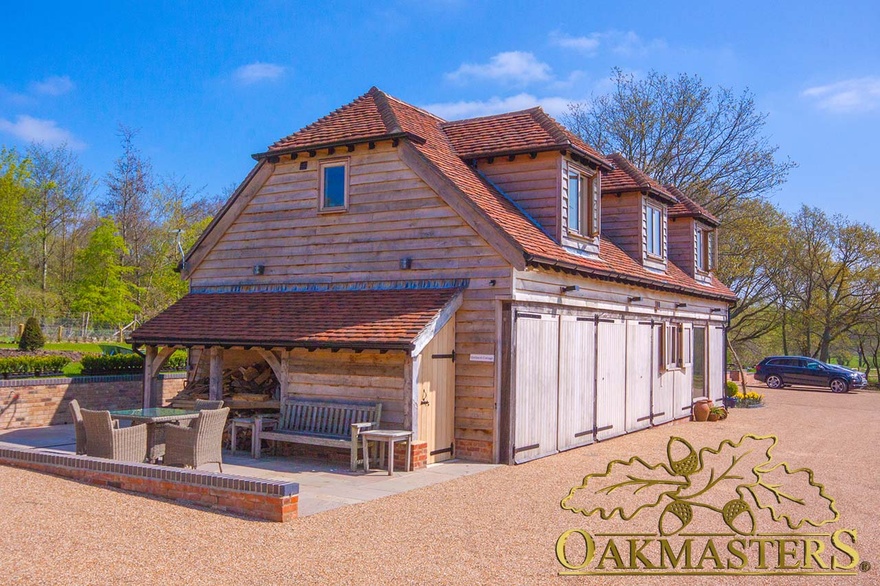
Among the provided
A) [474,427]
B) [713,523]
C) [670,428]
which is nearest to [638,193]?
[670,428]

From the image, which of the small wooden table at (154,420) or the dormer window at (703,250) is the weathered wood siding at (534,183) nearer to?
the small wooden table at (154,420)

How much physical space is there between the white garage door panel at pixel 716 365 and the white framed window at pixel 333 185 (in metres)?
13.2

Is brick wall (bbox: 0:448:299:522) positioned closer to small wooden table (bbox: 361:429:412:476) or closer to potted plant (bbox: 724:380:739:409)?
small wooden table (bbox: 361:429:412:476)

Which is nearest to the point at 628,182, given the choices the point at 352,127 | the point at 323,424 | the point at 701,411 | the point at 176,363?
the point at 701,411

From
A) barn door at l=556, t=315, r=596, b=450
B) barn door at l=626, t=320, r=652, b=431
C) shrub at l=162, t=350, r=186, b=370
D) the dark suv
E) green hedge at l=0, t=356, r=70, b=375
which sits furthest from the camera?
the dark suv

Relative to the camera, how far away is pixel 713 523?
352 inches

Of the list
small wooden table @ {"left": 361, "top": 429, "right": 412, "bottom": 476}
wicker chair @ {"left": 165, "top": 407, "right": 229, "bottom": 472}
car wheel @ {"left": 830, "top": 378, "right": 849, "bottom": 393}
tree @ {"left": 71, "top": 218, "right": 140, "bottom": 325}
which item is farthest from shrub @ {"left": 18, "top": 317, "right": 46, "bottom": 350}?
car wheel @ {"left": 830, "top": 378, "right": 849, "bottom": 393}

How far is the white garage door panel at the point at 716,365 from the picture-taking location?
2342 cm

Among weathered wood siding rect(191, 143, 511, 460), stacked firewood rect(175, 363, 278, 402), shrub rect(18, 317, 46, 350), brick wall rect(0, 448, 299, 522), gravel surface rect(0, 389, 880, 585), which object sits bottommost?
gravel surface rect(0, 389, 880, 585)

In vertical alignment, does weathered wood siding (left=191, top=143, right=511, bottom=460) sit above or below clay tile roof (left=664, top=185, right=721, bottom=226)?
below

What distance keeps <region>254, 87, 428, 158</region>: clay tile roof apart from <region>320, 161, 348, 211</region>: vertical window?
48 cm

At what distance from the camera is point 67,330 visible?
1718 inches

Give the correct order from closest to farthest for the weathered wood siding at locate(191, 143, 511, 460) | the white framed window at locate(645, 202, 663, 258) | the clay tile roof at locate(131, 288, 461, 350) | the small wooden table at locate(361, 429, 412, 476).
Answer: the small wooden table at locate(361, 429, 412, 476) < the clay tile roof at locate(131, 288, 461, 350) < the weathered wood siding at locate(191, 143, 511, 460) < the white framed window at locate(645, 202, 663, 258)

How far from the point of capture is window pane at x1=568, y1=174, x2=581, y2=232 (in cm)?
1517
